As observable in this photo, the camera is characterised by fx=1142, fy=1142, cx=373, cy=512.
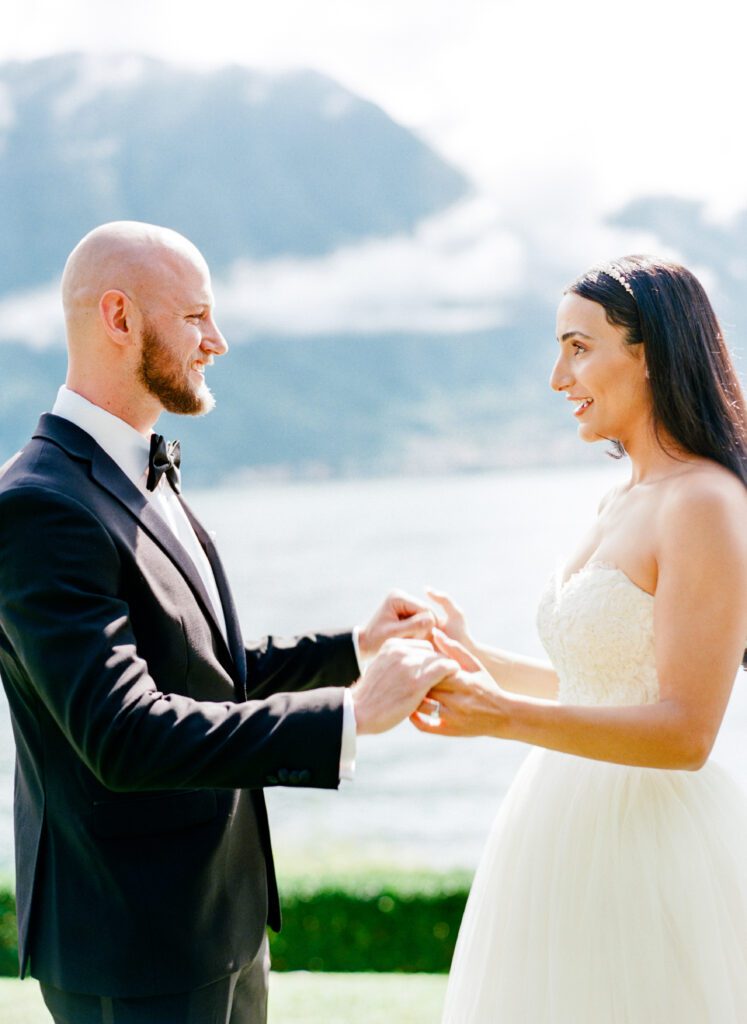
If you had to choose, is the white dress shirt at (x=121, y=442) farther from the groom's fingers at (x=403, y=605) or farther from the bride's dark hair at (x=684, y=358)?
the bride's dark hair at (x=684, y=358)

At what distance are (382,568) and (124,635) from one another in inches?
1799

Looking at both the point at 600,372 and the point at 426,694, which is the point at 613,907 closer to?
the point at 426,694

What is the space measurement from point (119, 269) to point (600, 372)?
1.19m

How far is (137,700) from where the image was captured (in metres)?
2.22

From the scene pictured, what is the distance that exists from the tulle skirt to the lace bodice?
0.64ft

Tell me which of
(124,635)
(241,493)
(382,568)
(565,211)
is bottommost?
(124,635)

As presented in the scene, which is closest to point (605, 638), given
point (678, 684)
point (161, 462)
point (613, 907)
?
point (678, 684)

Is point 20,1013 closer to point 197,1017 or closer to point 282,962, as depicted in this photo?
point 282,962

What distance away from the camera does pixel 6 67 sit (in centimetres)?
7231

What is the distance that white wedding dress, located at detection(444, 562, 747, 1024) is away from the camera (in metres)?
2.55

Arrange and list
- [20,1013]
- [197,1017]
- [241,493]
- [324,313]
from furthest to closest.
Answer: [324,313], [241,493], [20,1013], [197,1017]

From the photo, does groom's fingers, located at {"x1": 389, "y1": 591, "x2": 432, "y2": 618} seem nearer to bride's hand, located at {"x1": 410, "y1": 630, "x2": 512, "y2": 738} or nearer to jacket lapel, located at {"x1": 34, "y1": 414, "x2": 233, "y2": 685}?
bride's hand, located at {"x1": 410, "y1": 630, "x2": 512, "y2": 738}

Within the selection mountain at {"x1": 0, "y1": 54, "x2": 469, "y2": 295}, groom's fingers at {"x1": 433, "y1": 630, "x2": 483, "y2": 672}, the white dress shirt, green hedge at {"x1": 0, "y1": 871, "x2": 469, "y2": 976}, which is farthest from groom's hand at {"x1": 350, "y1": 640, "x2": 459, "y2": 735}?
mountain at {"x1": 0, "y1": 54, "x2": 469, "y2": 295}

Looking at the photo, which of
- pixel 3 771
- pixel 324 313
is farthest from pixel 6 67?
pixel 3 771
